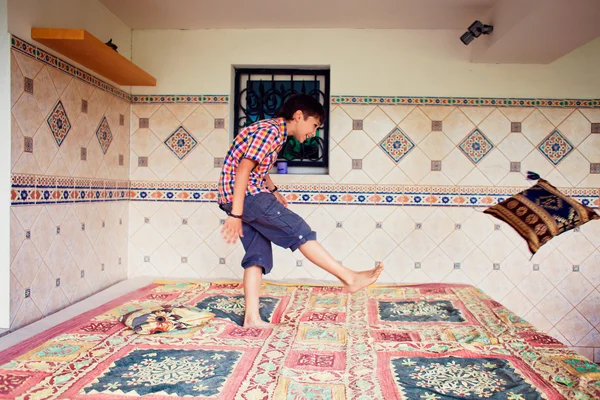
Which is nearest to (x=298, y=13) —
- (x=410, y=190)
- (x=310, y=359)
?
(x=410, y=190)

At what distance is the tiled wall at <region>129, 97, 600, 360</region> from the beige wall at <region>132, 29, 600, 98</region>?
0.14 metres

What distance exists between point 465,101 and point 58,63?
8.77 ft

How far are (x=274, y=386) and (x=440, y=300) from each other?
4.87 ft

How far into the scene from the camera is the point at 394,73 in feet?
11.9

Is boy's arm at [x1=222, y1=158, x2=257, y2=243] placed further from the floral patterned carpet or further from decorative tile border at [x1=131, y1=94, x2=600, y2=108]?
decorative tile border at [x1=131, y1=94, x2=600, y2=108]

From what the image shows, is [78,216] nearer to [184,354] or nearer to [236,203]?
[236,203]

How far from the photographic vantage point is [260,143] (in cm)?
215

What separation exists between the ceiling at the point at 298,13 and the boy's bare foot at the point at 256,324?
204 centimetres

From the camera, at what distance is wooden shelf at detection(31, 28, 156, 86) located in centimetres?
242

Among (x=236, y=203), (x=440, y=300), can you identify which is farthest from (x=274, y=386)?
(x=440, y=300)

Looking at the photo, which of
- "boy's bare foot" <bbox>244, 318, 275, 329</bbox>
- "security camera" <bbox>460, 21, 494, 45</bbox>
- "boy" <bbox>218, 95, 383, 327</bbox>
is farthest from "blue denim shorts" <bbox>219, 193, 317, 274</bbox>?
"security camera" <bbox>460, 21, 494, 45</bbox>

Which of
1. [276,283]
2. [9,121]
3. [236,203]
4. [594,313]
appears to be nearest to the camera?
[236,203]

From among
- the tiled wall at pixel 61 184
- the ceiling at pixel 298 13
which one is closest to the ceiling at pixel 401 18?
the ceiling at pixel 298 13

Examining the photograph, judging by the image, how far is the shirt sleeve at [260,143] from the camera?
2.14 meters
